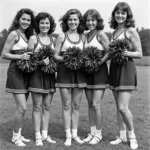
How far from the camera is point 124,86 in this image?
187 inches

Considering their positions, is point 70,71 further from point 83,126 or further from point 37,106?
point 83,126

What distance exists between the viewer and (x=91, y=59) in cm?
482

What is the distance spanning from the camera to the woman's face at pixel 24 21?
491 cm

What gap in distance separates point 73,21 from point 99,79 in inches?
47.0

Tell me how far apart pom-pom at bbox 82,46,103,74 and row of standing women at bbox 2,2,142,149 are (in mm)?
121

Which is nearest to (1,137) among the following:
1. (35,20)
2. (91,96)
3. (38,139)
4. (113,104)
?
(38,139)

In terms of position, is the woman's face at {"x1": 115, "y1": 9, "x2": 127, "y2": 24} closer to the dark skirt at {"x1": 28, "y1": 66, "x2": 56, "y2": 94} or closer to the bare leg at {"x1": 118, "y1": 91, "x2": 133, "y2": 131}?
the bare leg at {"x1": 118, "y1": 91, "x2": 133, "y2": 131}

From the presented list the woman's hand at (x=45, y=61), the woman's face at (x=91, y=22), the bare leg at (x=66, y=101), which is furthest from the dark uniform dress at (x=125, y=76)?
the woman's hand at (x=45, y=61)

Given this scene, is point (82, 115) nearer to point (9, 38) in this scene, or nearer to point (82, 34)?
point (82, 34)

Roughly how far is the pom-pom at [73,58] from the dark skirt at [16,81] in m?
0.87

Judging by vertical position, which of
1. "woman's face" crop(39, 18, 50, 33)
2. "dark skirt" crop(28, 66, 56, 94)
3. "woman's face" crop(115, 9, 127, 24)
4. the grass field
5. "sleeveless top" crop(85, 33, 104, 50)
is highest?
"woman's face" crop(115, 9, 127, 24)

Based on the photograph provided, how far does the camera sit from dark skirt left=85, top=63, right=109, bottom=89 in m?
4.93

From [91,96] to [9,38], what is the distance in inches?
75.2

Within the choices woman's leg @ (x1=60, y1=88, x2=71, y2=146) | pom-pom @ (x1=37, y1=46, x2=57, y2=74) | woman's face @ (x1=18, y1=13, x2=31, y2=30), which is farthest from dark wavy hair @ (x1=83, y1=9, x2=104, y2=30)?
woman's leg @ (x1=60, y1=88, x2=71, y2=146)
